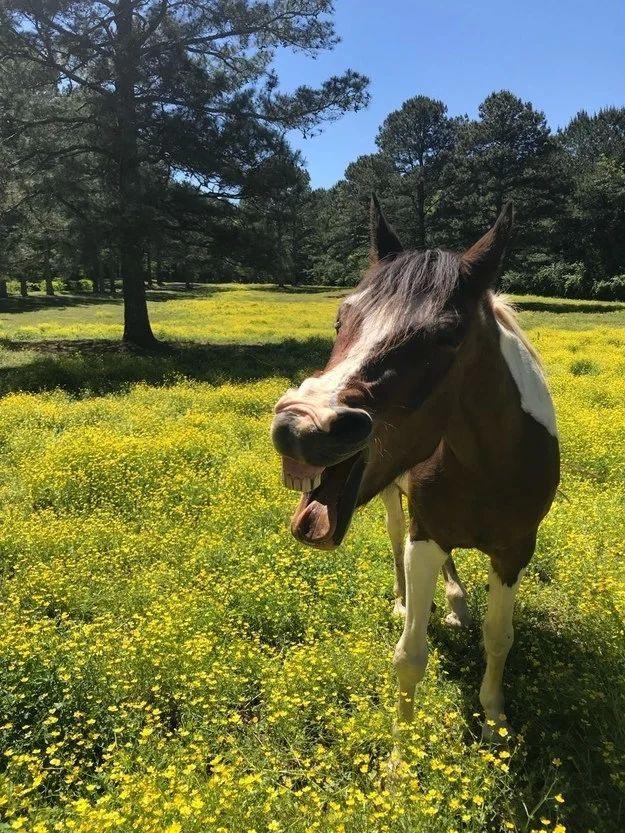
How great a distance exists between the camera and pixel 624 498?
5797 millimetres

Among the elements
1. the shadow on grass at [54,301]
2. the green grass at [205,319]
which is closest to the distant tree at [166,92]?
the green grass at [205,319]

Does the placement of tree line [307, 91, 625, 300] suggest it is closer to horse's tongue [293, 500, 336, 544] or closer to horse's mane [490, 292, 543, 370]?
horse's mane [490, 292, 543, 370]

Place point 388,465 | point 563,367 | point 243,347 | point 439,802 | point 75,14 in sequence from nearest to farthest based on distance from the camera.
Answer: point 388,465
point 439,802
point 563,367
point 75,14
point 243,347

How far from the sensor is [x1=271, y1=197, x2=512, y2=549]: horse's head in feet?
5.01

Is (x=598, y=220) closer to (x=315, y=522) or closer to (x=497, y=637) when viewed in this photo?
(x=497, y=637)

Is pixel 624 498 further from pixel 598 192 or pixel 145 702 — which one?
pixel 598 192

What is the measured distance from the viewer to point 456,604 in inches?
154

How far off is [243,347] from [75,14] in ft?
31.0

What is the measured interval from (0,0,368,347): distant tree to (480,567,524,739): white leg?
42.5 ft

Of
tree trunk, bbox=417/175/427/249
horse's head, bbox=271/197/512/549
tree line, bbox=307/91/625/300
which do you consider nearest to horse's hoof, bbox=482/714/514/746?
horse's head, bbox=271/197/512/549

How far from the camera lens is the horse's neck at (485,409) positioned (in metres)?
2.27

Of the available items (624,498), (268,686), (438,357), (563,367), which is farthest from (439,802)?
(563,367)

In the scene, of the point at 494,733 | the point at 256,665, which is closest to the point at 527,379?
the point at 494,733

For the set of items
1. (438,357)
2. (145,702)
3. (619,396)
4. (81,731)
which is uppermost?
(438,357)
